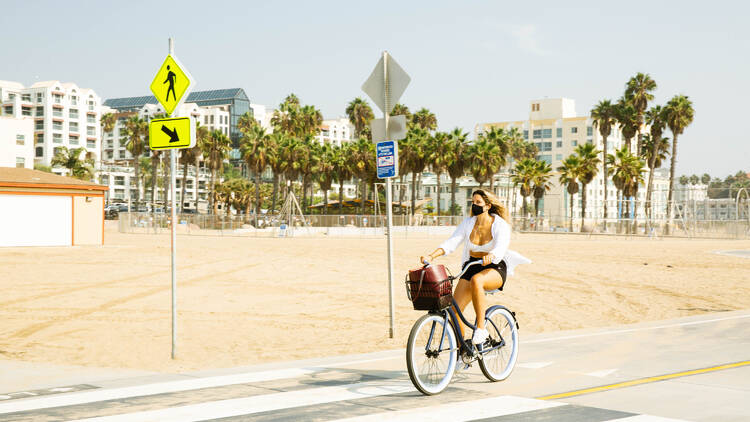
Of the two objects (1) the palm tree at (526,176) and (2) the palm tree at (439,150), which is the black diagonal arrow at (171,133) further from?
(1) the palm tree at (526,176)

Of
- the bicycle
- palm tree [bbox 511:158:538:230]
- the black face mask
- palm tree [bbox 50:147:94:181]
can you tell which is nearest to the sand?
the bicycle

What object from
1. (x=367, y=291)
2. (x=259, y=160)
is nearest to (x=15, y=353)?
(x=367, y=291)

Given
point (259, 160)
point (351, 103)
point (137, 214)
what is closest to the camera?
point (137, 214)

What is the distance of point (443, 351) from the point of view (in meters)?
6.78

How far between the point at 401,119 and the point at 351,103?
3564 inches

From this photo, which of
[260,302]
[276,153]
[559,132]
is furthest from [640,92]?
[260,302]

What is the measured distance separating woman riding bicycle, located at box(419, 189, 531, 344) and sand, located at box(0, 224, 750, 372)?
3088mm

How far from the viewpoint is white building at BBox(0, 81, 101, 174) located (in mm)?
139125

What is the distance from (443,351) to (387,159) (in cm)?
394

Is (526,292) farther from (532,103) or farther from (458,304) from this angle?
(532,103)

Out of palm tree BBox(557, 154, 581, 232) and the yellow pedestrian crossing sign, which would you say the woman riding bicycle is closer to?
the yellow pedestrian crossing sign

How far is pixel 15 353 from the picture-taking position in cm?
983

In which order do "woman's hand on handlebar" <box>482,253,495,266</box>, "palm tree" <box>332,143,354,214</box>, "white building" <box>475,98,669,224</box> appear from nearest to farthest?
"woman's hand on handlebar" <box>482,253,495,266</box> → "palm tree" <box>332,143,354,214</box> → "white building" <box>475,98,669,224</box>

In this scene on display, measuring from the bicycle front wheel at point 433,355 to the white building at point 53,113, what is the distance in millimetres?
141169
